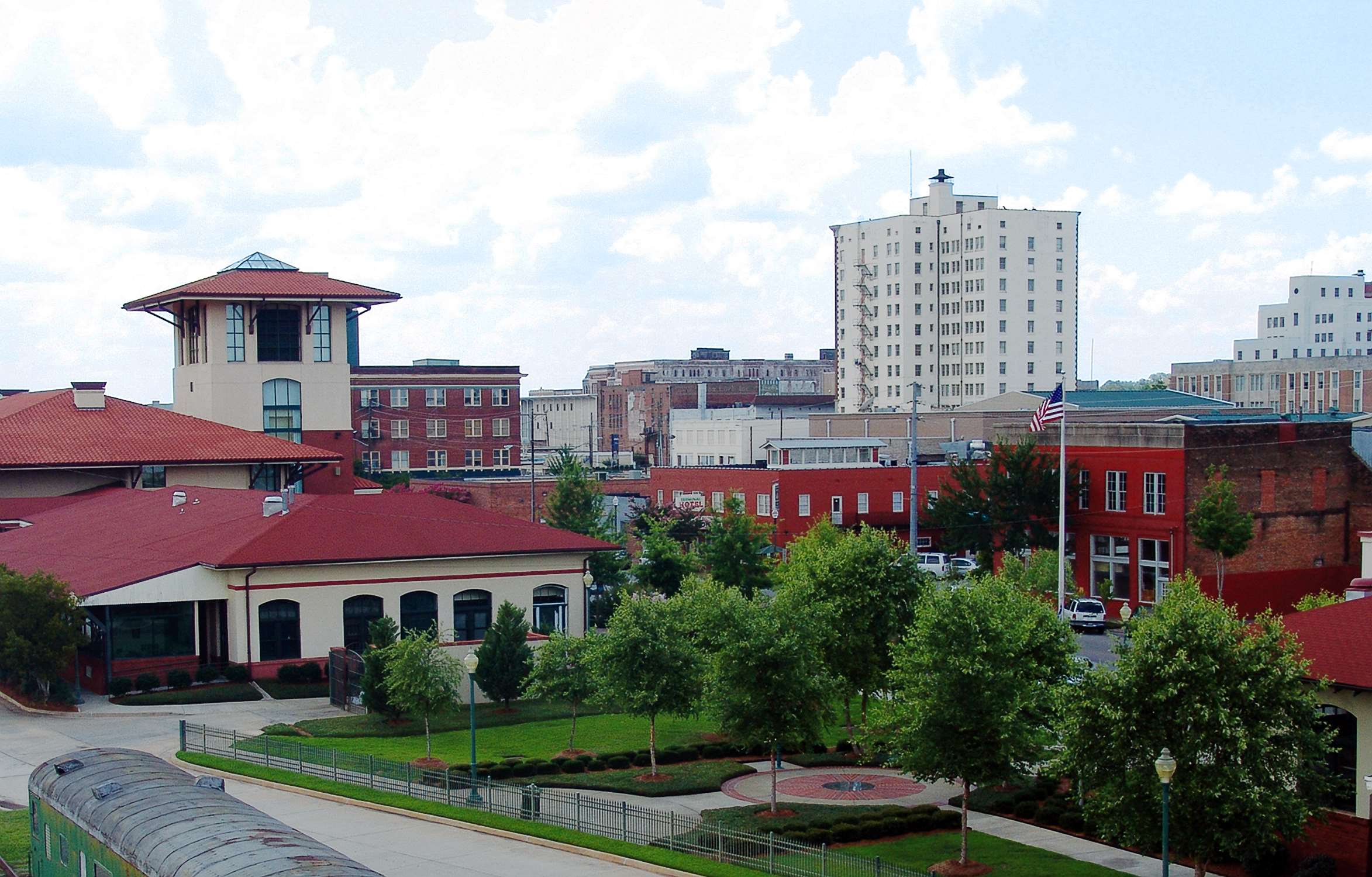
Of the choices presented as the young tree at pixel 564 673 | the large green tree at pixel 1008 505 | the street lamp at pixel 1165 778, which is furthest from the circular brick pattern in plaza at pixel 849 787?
the large green tree at pixel 1008 505

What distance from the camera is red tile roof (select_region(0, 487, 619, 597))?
47.2 m

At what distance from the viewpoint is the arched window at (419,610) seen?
48281mm

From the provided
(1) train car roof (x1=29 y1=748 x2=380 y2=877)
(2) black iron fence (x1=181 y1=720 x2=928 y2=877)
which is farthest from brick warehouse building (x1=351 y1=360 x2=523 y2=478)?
(1) train car roof (x1=29 y1=748 x2=380 y2=877)

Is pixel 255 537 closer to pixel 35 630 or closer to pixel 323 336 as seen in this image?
pixel 35 630

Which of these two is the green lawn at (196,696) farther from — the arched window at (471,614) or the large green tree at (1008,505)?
the large green tree at (1008,505)

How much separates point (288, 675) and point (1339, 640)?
3014 centimetres

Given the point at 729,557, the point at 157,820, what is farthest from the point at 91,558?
the point at 157,820

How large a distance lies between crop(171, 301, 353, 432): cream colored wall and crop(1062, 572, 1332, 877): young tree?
58.7m

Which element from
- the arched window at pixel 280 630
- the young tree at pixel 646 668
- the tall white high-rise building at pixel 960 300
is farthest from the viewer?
the tall white high-rise building at pixel 960 300

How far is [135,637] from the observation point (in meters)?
46.2

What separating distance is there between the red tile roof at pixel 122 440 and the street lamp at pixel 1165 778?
52.7m

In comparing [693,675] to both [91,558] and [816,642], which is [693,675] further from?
[91,558]

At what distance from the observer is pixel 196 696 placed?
145 feet

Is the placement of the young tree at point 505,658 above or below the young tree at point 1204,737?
below
